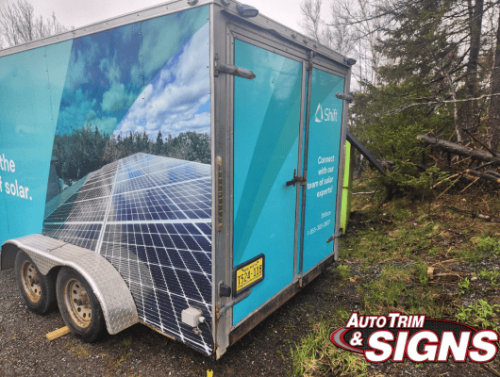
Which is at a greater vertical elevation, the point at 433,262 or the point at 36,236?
the point at 36,236

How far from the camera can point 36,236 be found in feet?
12.0

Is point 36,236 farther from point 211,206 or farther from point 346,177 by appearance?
point 346,177

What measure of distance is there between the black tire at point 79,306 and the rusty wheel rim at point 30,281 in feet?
1.86

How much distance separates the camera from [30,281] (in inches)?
145

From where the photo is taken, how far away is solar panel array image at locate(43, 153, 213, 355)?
2.35 meters

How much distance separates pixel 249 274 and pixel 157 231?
0.83m

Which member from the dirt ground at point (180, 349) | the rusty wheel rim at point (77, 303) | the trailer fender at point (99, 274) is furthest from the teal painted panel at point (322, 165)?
the rusty wheel rim at point (77, 303)

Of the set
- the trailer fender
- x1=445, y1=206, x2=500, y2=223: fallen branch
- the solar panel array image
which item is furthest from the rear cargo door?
x1=445, y1=206, x2=500, y2=223: fallen branch

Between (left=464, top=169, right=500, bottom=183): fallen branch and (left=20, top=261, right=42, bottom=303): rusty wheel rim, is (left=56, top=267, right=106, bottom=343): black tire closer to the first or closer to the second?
(left=20, top=261, right=42, bottom=303): rusty wheel rim

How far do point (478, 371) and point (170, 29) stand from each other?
3.51 metres

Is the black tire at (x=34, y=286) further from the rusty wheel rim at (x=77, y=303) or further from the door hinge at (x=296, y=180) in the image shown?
the door hinge at (x=296, y=180)

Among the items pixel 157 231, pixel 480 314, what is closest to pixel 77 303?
pixel 157 231

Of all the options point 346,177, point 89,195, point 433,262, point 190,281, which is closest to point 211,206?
point 190,281

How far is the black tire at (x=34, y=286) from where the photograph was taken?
339cm
